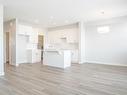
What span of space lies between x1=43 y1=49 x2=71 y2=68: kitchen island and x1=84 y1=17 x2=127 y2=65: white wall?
6.94 feet

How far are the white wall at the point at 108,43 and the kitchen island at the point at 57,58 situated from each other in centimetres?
211

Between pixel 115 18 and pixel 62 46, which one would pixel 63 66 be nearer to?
pixel 62 46

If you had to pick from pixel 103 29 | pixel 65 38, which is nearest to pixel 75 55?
pixel 65 38

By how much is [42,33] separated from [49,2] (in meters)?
4.81

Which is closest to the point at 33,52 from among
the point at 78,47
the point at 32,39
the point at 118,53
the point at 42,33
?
the point at 32,39

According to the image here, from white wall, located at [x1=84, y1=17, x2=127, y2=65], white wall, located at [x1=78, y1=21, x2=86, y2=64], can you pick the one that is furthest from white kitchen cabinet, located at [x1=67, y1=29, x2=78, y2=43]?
white wall, located at [x1=84, y1=17, x2=127, y2=65]

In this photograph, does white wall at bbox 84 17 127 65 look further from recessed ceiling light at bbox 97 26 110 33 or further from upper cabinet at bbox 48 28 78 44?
upper cabinet at bbox 48 28 78 44

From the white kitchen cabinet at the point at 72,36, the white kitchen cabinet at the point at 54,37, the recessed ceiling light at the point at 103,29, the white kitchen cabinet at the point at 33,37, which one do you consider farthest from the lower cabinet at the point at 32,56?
the recessed ceiling light at the point at 103,29

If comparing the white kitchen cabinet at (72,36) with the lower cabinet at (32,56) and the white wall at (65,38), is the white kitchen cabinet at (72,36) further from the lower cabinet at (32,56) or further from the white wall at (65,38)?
the lower cabinet at (32,56)

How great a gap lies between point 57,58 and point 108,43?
3.26 m

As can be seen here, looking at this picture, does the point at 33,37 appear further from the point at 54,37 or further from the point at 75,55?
the point at 75,55

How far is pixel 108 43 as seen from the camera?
612 centimetres

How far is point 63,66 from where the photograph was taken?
205 inches

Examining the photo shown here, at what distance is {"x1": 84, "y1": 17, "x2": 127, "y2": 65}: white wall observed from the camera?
563 centimetres
